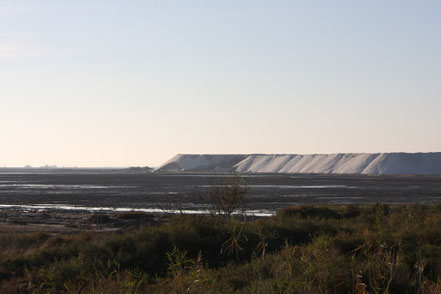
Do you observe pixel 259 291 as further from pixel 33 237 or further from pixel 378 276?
pixel 33 237

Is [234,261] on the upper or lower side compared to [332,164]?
lower

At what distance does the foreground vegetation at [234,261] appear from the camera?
907 cm

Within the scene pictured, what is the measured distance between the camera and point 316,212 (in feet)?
85.9

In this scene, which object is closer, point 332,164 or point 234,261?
point 234,261

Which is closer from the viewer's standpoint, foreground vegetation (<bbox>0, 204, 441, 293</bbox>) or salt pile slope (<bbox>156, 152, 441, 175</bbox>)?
foreground vegetation (<bbox>0, 204, 441, 293</bbox>)

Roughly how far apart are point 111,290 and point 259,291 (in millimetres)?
2289

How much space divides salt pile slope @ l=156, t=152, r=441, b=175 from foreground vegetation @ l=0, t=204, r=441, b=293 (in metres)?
125

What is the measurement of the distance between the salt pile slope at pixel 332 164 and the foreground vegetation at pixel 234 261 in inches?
4911

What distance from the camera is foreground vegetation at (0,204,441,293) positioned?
907 centimetres

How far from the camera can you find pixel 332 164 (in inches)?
6068

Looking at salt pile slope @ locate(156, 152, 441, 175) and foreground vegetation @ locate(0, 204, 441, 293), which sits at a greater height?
salt pile slope @ locate(156, 152, 441, 175)

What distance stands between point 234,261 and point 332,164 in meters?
143

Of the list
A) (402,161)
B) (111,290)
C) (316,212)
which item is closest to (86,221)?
(316,212)

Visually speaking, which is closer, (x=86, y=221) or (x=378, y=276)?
(x=378, y=276)
